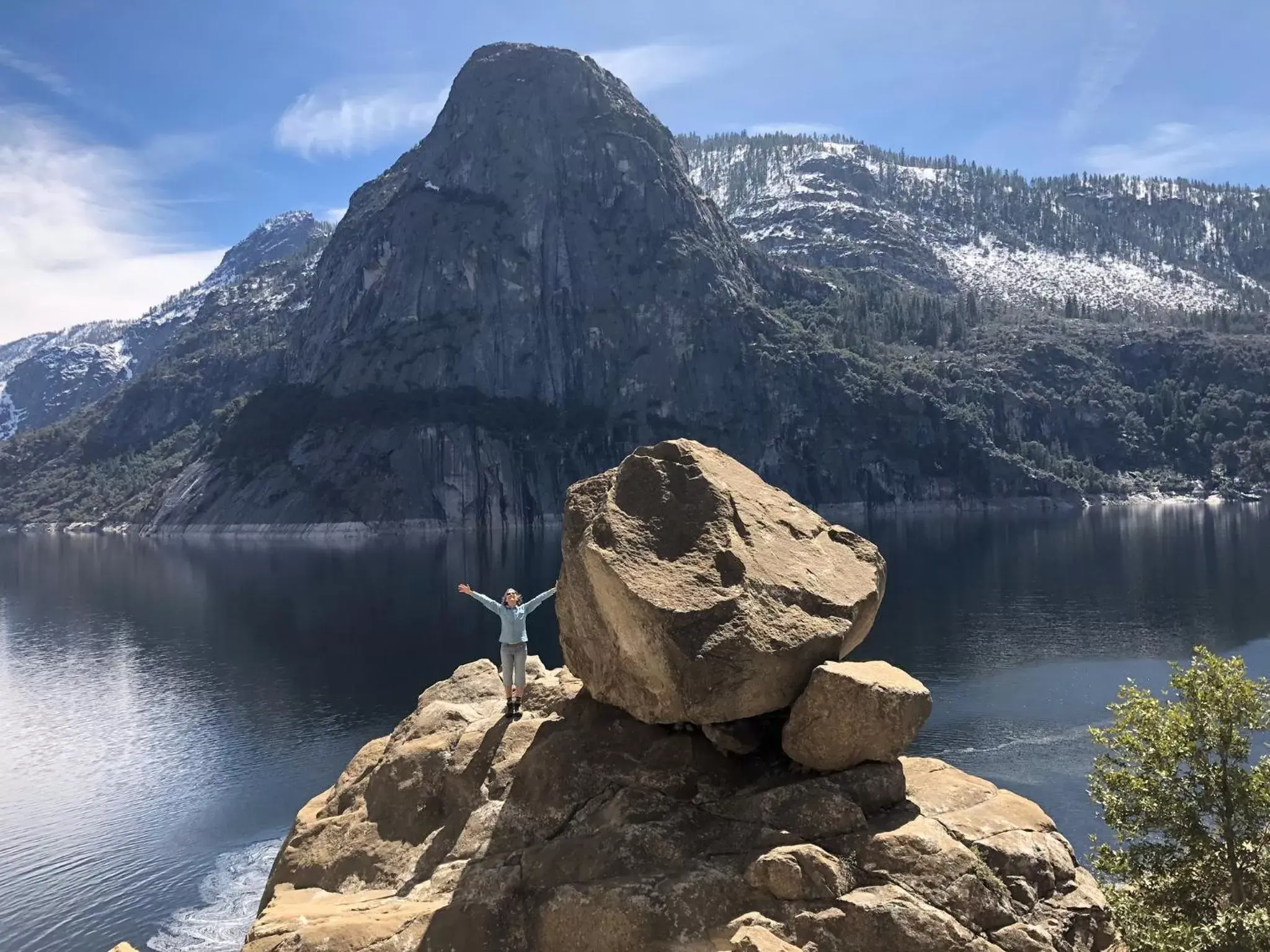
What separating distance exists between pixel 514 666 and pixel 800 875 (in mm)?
9721

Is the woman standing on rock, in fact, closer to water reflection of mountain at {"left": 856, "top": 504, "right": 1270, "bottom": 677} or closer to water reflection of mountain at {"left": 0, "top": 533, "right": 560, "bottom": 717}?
water reflection of mountain at {"left": 0, "top": 533, "right": 560, "bottom": 717}

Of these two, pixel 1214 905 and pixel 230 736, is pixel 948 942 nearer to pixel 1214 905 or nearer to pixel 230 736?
pixel 1214 905

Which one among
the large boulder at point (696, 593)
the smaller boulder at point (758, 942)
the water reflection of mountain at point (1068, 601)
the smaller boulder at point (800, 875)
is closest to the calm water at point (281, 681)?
the water reflection of mountain at point (1068, 601)

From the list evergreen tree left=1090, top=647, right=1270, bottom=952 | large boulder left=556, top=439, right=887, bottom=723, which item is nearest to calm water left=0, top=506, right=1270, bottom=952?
large boulder left=556, top=439, right=887, bottom=723

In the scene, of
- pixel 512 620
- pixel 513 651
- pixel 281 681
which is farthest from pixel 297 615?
pixel 513 651

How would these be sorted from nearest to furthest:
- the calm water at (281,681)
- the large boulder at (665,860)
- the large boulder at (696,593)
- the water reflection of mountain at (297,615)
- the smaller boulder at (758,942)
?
1. the smaller boulder at (758,942)
2. the large boulder at (665,860)
3. the large boulder at (696,593)
4. the calm water at (281,681)
5. the water reflection of mountain at (297,615)

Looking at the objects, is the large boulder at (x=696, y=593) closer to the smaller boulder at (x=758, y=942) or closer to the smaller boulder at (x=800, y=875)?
the smaller boulder at (x=800, y=875)

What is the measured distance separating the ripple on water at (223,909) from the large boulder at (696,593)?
27.5 meters

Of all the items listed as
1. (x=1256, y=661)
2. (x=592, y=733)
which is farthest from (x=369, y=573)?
(x=592, y=733)

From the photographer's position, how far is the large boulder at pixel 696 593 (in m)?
18.1

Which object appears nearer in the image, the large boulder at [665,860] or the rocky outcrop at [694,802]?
the large boulder at [665,860]

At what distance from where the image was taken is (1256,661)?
78.9 metres

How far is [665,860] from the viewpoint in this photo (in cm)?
1672

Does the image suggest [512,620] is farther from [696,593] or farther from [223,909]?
[223,909]
